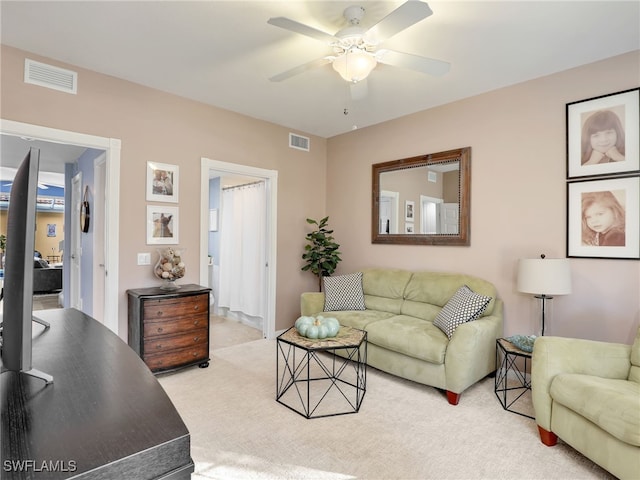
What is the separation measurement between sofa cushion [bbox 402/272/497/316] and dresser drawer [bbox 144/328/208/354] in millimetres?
2151

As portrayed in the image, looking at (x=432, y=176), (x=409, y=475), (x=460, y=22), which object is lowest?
(x=409, y=475)

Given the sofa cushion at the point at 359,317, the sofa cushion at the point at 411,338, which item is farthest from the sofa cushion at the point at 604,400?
the sofa cushion at the point at 359,317

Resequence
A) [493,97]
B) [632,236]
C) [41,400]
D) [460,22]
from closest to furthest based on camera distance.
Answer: [41,400] < [460,22] < [632,236] < [493,97]

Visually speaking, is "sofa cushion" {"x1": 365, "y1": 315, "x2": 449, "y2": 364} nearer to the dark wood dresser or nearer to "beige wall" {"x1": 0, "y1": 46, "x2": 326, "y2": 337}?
the dark wood dresser

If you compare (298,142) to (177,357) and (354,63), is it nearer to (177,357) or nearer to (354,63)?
(354,63)

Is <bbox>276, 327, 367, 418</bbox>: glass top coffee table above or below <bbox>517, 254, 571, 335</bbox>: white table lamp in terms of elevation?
below

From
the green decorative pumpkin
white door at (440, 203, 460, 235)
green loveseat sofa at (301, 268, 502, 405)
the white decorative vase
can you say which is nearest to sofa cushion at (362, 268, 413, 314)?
green loveseat sofa at (301, 268, 502, 405)

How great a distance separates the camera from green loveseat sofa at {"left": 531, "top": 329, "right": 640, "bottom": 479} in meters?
1.72


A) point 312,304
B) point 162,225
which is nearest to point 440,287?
point 312,304

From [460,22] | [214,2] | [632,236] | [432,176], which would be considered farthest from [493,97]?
[214,2]

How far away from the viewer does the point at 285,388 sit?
9.75 ft

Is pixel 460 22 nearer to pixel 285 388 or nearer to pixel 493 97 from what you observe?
pixel 493 97

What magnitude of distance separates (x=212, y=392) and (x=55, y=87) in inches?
111

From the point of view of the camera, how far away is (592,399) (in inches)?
73.4
